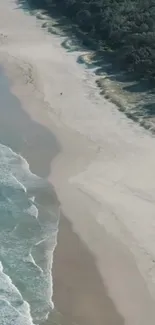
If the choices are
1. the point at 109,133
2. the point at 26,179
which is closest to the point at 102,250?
the point at 26,179

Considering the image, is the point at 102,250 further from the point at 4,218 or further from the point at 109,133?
the point at 109,133

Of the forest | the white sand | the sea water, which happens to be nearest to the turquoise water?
the sea water

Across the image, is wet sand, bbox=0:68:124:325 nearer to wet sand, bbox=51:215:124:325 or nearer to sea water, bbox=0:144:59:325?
wet sand, bbox=51:215:124:325

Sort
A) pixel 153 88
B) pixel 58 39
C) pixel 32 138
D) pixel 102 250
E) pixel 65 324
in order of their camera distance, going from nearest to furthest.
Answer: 1. pixel 65 324
2. pixel 102 250
3. pixel 32 138
4. pixel 153 88
5. pixel 58 39

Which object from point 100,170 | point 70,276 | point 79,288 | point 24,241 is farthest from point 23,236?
point 100,170

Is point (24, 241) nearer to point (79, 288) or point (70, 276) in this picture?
point (70, 276)
